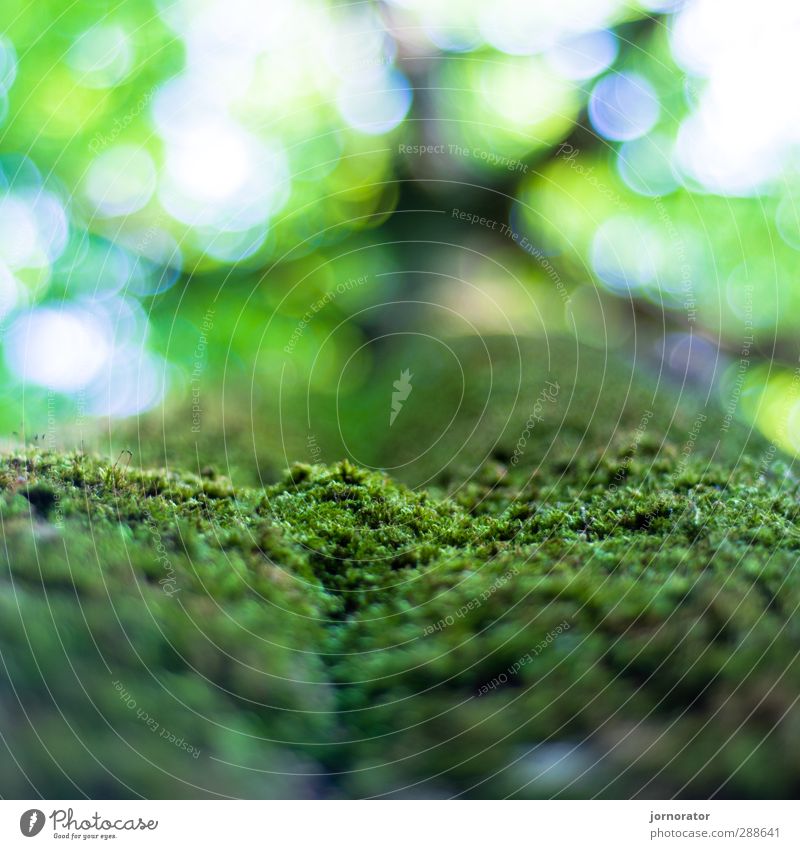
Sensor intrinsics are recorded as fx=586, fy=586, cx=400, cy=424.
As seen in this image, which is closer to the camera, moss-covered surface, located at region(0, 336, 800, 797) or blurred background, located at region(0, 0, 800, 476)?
moss-covered surface, located at region(0, 336, 800, 797)

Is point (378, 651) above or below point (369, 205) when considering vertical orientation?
below

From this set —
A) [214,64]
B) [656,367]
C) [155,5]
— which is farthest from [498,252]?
[155,5]

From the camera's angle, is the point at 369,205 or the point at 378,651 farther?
Answer: the point at 369,205

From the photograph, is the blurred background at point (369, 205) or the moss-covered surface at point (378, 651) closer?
the moss-covered surface at point (378, 651)

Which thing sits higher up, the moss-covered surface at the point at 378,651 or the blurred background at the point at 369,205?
the blurred background at the point at 369,205

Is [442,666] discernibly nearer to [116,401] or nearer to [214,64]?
[116,401]
